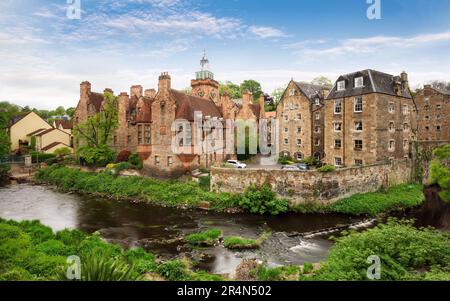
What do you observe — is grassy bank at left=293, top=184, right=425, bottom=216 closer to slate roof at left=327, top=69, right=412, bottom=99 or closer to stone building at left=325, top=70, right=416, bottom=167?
stone building at left=325, top=70, right=416, bottom=167

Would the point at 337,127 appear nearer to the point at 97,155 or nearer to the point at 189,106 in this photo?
the point at 189,106

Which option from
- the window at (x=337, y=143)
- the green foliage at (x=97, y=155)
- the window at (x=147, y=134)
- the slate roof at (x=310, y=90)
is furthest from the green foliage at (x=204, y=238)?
the slate roof at (x=310, y=90)

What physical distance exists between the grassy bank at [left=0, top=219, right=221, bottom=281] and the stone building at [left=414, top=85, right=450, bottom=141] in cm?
5615

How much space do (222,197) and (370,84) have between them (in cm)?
2075

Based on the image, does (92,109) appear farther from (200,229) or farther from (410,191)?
(410,191)

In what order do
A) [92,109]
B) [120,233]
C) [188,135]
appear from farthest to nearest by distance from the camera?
[92,109] < [188,135] < [120,233]

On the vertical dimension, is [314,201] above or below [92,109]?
below

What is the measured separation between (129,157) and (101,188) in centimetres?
557

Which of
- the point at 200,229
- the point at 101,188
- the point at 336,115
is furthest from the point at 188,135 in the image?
the point at 336,115

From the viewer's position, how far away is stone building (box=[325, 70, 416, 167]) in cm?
3444

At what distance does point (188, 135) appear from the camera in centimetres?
3525

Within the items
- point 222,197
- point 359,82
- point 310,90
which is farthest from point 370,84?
point 222,197

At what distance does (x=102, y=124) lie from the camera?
41375 mm

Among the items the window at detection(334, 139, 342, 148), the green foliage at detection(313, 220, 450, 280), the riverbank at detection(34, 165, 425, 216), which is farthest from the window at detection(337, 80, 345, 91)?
the green foliage at detection(313, 220, 450, 280)
